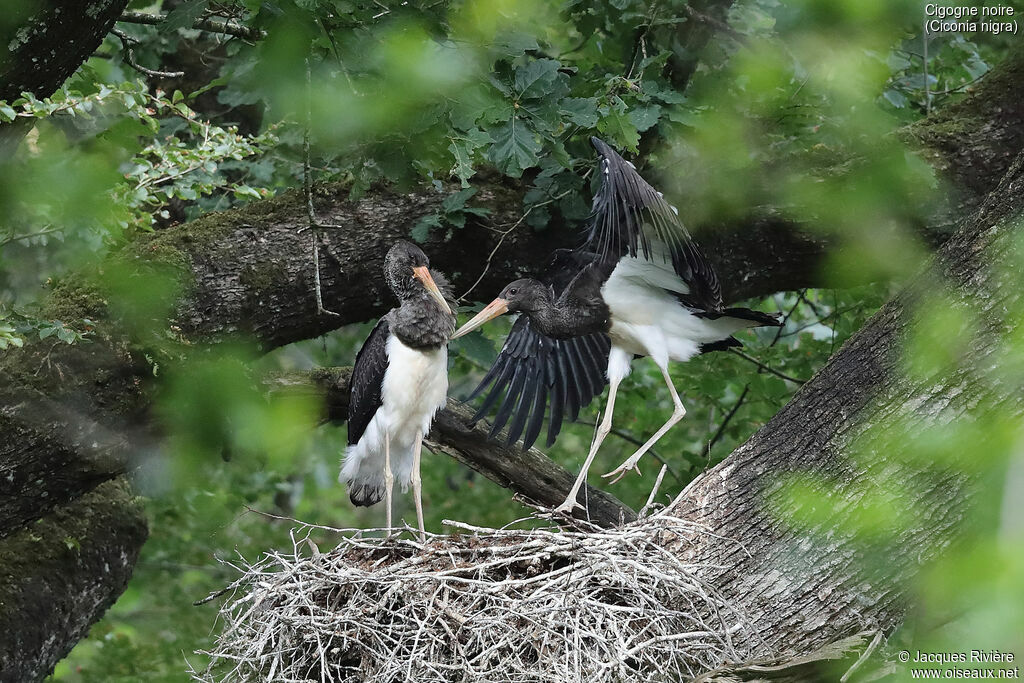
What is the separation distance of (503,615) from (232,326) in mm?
1461

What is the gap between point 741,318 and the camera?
3729 millimetres

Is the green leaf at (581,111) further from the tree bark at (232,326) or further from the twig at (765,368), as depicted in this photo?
the twig at (765,368)

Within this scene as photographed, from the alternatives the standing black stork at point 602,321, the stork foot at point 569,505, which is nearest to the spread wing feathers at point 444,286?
the standing black stork at point 602,321

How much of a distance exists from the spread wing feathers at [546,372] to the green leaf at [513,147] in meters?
1.08

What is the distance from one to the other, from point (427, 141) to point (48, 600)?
252 cm

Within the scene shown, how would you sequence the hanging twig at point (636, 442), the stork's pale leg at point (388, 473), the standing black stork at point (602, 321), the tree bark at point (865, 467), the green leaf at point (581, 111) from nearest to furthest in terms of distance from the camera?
the tree bark at point (865, 467)
the green leaf at point (581, 111)
the standing black stork at point (602, 321)
the stork's pale leg at point (388, 473)
the hanging twig at point (636, 442)

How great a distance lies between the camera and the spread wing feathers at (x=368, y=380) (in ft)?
13.0

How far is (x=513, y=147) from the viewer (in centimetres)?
297

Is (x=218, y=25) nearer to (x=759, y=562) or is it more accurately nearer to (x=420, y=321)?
(x=420, y=321)

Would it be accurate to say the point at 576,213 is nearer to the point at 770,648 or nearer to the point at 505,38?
the point at 505,38

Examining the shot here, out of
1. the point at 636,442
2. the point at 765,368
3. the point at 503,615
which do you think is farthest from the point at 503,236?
the point at 503,615

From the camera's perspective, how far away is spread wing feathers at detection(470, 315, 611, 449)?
387 centimetres

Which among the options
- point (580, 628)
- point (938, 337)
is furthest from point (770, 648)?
point (938, 337)

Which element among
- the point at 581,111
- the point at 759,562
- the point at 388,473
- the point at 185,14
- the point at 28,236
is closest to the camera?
the point at 28,236
